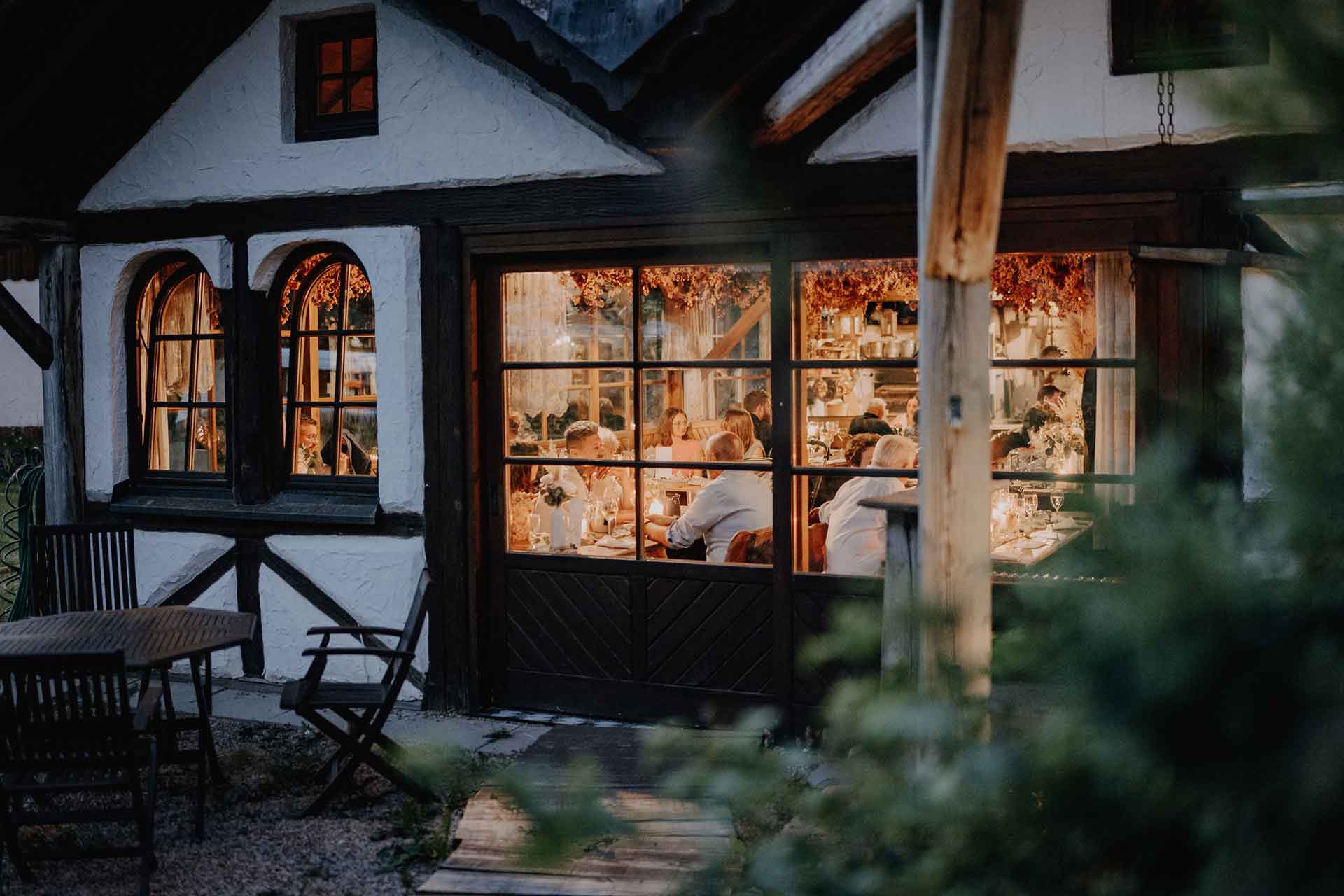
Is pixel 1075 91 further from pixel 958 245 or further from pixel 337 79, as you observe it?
pixel 337 79

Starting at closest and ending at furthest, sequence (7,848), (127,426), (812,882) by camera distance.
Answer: (812,882) → (7,848) → (127,426)

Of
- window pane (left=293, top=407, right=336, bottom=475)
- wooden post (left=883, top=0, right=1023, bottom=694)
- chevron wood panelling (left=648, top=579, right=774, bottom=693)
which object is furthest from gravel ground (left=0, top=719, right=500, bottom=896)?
wooden post (left=883, top=0, right=1023, bottom=694)

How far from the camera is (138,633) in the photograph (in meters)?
5.23

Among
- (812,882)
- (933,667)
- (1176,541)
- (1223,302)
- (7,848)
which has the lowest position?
(7,848)

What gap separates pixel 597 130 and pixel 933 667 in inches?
218

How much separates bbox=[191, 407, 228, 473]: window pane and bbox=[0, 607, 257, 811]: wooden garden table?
70.2 inches

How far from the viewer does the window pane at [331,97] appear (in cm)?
689

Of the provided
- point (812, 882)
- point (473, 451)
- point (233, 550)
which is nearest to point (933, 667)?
point (812, 882)

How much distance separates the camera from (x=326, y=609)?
6836mm

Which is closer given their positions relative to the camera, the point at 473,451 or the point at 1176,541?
the point at 1176,541

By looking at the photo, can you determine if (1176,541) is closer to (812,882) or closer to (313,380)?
(812,882)

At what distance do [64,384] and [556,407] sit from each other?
3.17 m

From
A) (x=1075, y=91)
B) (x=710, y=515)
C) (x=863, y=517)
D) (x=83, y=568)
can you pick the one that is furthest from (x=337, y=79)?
(x=1075, y=91)

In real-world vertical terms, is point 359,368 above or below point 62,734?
above
